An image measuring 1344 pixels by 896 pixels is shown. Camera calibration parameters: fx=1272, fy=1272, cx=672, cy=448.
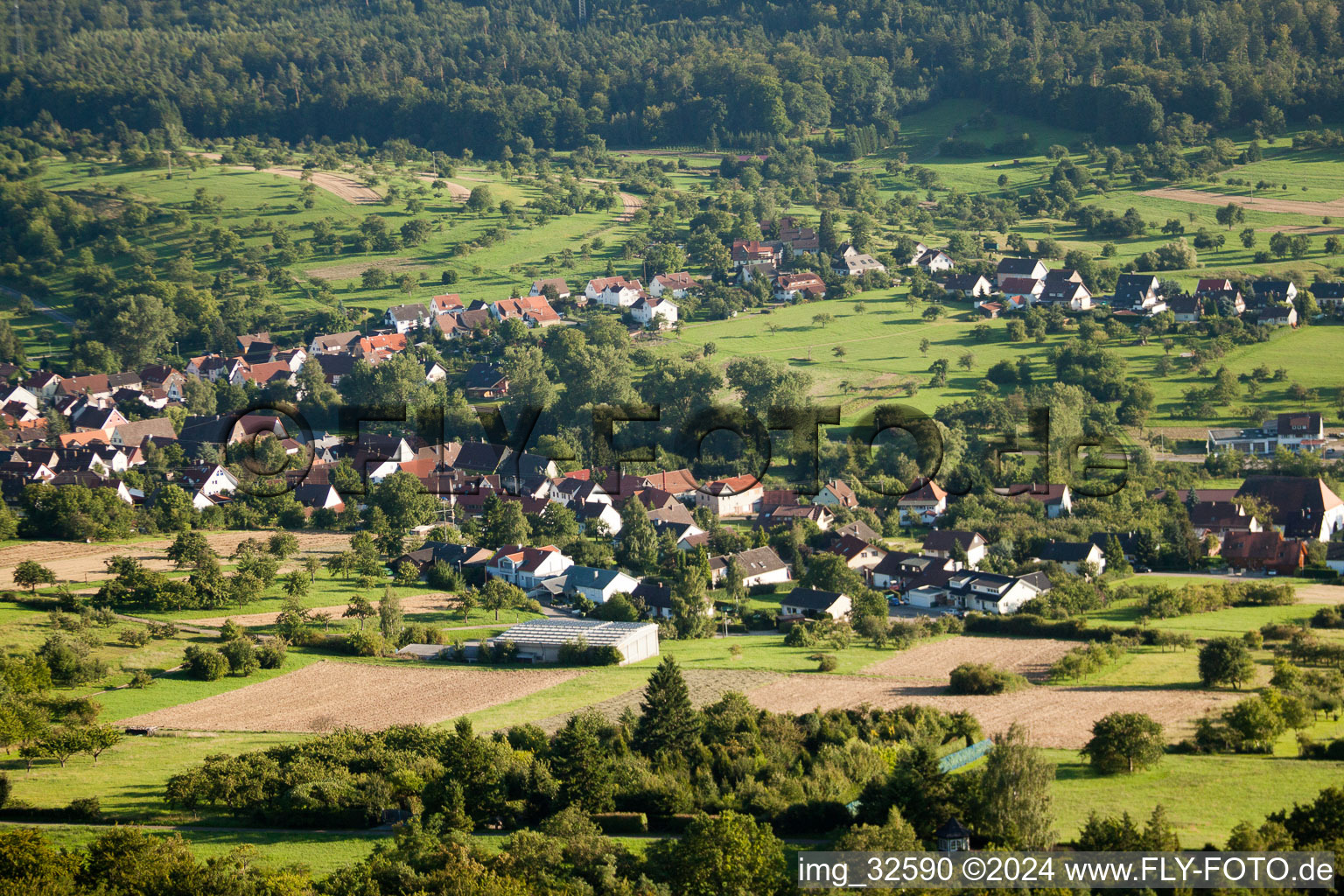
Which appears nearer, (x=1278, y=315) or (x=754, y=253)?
(x=1278, y=315)

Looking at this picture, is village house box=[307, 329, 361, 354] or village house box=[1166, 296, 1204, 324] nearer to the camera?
village house box=[1166, 296, 1204, 324]

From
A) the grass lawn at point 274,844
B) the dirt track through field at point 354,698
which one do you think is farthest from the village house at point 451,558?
the grass lawn at point 274,844

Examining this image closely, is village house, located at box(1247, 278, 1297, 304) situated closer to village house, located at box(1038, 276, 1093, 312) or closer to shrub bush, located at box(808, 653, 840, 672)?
village house, located at box(1038, 276, 1093, 312)

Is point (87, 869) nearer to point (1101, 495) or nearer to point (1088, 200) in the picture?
point (1101, 495)

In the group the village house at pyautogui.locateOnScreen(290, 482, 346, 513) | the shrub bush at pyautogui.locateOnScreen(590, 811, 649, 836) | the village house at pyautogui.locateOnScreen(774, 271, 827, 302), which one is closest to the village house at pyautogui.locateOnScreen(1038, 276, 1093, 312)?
the village house at pyautogui.locateOnScreen(774, 271, 827, 302)

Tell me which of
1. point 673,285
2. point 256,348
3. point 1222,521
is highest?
point 673,285

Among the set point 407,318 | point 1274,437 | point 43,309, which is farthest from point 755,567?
point 43,309

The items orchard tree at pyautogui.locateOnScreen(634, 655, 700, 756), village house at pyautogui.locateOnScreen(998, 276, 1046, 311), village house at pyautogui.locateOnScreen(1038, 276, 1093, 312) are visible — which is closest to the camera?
orchard tree at pyautogui.locateOnScreen(634, 655, 700, 756)

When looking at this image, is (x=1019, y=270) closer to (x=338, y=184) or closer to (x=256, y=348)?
(x=256, y=348)
